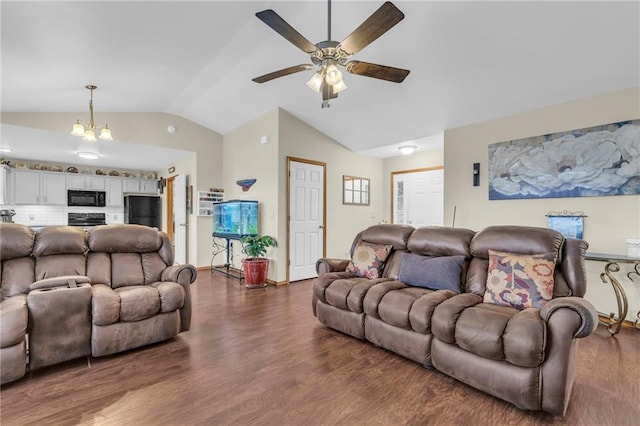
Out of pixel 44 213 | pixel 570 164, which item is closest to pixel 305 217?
pixel 570 164

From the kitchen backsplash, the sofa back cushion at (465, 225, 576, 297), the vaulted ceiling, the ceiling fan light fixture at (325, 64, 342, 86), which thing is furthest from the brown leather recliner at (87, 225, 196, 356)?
the kitchen backsplash

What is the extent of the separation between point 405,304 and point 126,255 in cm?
265

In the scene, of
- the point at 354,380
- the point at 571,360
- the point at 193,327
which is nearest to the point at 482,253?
the point at 571,360

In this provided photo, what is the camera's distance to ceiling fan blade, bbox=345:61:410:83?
7.81 feet

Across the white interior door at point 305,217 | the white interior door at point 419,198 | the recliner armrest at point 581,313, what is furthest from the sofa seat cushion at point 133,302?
the white interior door at point 419,198

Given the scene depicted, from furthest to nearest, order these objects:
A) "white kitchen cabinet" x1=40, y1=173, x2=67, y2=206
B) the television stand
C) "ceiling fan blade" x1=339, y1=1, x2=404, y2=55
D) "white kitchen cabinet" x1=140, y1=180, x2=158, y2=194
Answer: "white kitchen cabinet" x1=140, y1=180, x2=158, y2=194 → "white kitchen cabinet" x1=40, y1=173, x2=67, y2=206 → the television stand → "ceiling fan blade" x1=339, y1=1, x2=404, y2=55

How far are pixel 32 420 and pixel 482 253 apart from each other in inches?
125

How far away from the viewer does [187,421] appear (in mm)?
1667

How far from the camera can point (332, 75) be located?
2.23 m

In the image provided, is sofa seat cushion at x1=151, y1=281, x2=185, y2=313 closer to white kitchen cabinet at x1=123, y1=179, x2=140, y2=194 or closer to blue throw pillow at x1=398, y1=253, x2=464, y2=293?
blue throw pillow at x1=398, y1=253, x2=464, y2=293

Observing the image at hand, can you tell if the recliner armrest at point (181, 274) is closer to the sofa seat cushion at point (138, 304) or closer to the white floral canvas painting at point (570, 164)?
the sofa seat cushion at point (138, 304)

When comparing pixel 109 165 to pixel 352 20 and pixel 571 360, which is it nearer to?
pixel 352 20

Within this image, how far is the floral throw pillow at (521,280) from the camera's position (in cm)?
210

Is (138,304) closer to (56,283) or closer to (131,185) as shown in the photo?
(56,283)
